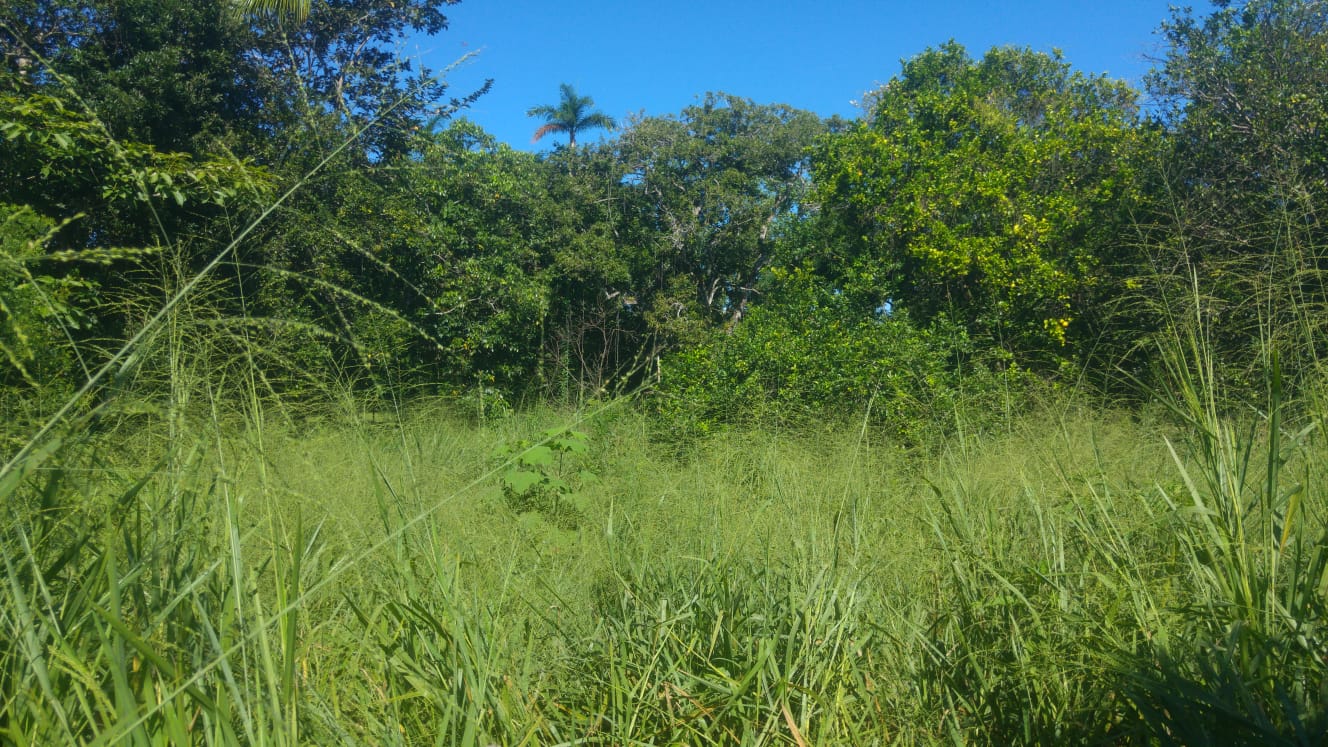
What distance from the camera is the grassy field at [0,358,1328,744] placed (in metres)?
1.16

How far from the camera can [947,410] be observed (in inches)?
141

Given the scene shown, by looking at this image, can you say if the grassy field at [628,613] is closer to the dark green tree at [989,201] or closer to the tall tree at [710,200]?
the dark green tree at [989,201]

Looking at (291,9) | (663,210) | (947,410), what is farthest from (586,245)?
(947,410)

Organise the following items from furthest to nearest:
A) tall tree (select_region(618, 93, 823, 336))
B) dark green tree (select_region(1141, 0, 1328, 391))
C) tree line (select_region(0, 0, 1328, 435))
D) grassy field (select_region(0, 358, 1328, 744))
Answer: tall tree (select_region(618, 93, 823, 336)) < dark green tree (select_region(1141, 0, 1328, 391)) < tree line (select_region(0, 0, 1328, 435)) < grassy field (select_region(0, 358, 1328, 744))

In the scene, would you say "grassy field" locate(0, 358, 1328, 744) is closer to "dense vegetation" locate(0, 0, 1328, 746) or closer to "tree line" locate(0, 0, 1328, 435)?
"dense vegetation" locate(0, 0, 1328, 746)

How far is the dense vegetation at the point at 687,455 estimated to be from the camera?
1.25 metres

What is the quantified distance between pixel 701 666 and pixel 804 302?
6609 millimetres

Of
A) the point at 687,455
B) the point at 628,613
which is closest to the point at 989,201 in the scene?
the point at 687,455

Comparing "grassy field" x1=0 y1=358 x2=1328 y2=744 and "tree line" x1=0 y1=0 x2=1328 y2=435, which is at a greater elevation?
"tree line" x1=0 y1=0 x2=1328 y2=435

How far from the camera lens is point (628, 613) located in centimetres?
199

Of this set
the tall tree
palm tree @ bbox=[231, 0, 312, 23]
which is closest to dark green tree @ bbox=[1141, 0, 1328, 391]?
the tall tree

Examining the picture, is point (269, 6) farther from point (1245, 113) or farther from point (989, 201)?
point (1245, 113)

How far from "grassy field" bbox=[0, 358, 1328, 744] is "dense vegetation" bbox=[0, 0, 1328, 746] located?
1cm

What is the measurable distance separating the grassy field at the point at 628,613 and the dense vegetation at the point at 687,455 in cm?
1
